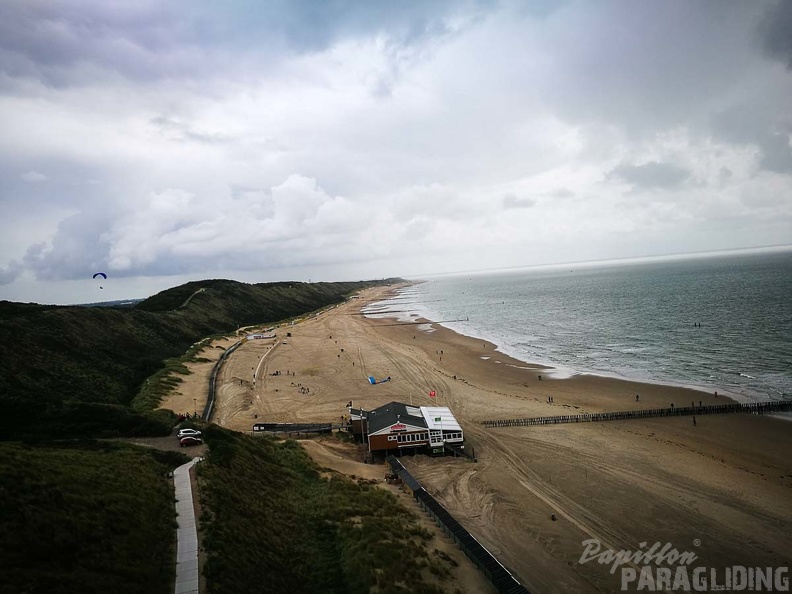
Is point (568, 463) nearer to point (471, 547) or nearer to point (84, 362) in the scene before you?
point (471, 547)

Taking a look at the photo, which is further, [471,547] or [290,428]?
[290,428]

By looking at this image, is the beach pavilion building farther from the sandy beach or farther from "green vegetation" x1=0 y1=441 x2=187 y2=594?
"green vegetation" x1=0 y1=441 x2=187 y2=594

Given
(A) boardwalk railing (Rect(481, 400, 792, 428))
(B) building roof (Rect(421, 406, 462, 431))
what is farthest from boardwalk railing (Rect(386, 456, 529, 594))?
(A) boardwalk railing (Rect(481, 400, 792, 428))

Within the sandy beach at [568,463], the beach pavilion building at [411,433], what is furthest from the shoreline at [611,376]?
the beach pavilion building at [411,433]

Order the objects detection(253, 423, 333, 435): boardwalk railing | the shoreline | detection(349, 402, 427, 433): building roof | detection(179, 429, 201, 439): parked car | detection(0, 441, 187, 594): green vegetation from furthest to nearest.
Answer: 1. the shoreline
2. detection(253, 423, 333, 435): boardwalk railing
3. detection(349, 402, 427, 433): building roof
4. detection(179, 429, 201, 439): parked car
5. detection(0, 441, 187, 594): green vegetation

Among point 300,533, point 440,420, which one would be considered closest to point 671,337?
point 440,420

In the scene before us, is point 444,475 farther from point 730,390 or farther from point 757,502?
point 730,390
